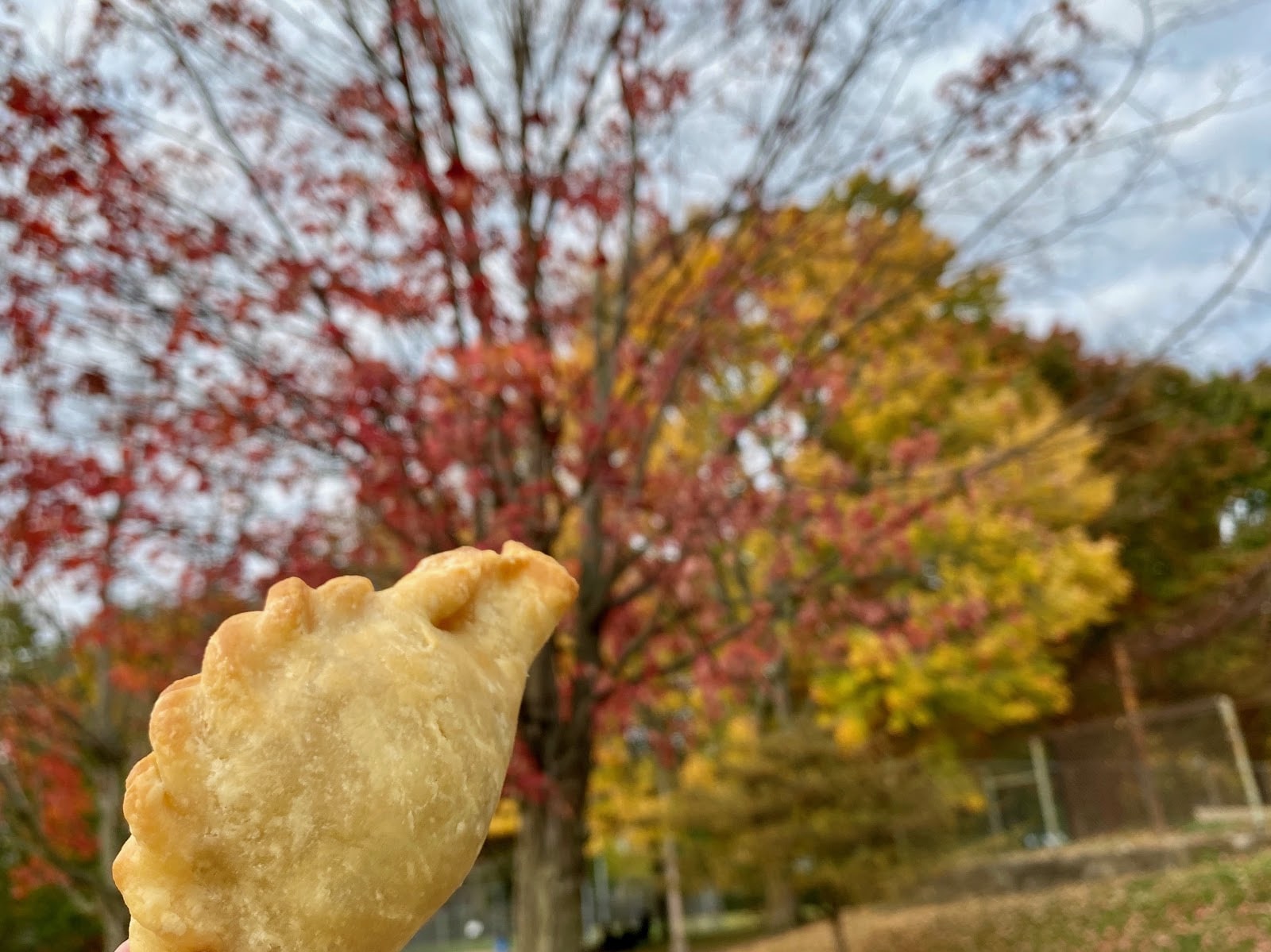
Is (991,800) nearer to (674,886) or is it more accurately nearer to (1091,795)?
(1091,795)

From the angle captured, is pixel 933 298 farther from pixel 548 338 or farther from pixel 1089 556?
pixel 1089 556

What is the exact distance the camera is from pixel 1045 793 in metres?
16.3

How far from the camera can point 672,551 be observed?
502 centimetres

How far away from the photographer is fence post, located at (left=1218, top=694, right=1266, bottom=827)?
1167cm

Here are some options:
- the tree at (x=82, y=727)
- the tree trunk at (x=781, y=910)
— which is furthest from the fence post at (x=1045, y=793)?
the tree at (x=82, y=727)

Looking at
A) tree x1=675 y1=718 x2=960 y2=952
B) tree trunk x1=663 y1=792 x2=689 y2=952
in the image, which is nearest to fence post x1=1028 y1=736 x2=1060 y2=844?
tree x1=675 y1=718 x2=960 y2=952

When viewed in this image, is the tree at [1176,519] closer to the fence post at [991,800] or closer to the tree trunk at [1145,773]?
the tree trunk at [1145,773]

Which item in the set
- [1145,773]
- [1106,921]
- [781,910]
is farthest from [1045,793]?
[1106,921]

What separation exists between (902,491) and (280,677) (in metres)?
6.22

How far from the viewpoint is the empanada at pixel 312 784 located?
90cm

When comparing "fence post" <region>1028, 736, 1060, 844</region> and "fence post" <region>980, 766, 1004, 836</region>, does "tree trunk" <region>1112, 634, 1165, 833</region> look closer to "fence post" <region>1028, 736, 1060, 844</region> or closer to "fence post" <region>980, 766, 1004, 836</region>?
"fence post" <region>1028, 736, 1060, 844</region>

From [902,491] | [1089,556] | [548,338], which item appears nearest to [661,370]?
[548,338]

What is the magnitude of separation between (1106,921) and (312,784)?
972 centimetres

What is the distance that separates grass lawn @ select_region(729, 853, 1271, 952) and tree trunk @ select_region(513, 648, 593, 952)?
506cm
